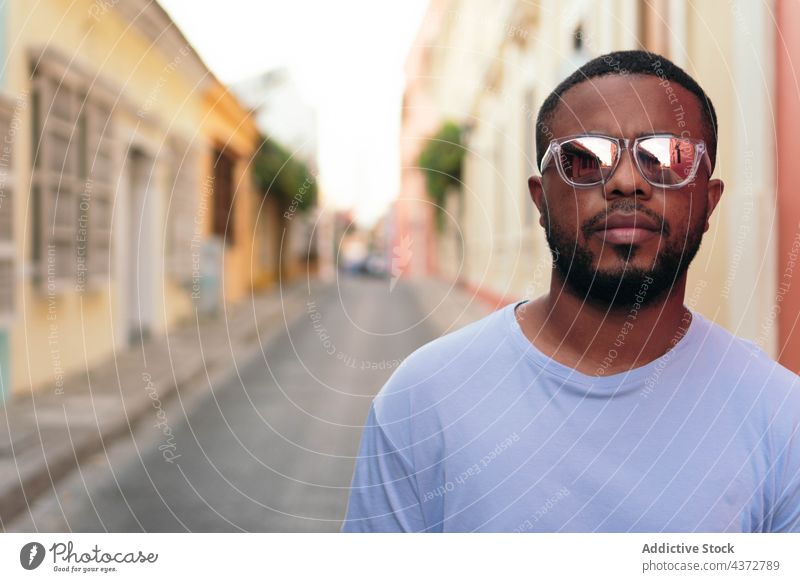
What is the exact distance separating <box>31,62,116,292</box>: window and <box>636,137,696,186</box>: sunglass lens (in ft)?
10.8

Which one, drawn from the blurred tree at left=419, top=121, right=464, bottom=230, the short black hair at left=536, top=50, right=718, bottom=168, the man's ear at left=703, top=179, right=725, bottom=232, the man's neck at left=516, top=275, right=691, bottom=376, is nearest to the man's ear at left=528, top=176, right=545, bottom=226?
the short black hair at left=536, top=50, right=718, bottom=168

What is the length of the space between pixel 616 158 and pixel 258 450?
3051 mm

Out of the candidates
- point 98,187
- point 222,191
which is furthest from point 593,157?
point 222,191

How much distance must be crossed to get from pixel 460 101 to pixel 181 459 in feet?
7.56

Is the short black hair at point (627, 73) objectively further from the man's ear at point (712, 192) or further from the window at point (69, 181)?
the window at point (69, 181)

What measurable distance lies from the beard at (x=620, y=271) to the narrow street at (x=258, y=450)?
0.78m

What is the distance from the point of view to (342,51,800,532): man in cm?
111

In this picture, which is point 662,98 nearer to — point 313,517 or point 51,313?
point 313,517

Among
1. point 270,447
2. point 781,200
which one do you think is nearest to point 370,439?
point 781,200

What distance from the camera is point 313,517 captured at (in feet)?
9.70

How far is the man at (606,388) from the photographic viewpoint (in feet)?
3.65

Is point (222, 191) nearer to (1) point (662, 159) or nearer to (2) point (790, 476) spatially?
(1) point (662, 159)

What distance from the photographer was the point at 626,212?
1.17 metres

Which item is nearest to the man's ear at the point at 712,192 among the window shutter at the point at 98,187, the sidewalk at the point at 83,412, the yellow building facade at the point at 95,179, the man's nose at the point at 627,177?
the man's nose at the point at 627,177
